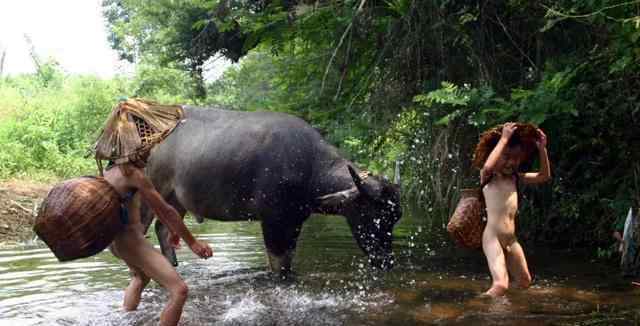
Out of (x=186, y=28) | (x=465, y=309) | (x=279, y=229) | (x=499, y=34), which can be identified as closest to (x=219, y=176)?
(x=279, y=229)

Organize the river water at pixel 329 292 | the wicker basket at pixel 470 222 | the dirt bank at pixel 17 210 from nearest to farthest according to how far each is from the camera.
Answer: the river water at pixel 329 292
the wicker basket at pixel 470 222
the dirt bank at pixel 17 210

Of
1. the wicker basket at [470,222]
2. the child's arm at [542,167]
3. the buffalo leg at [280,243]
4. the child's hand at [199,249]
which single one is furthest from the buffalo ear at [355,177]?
the child's hand at [199,249]

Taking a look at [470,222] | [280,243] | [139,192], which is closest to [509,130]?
[470,222]

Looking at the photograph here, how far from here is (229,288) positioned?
22.9 ft

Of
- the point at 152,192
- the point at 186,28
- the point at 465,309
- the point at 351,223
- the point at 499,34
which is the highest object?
the point at 186,28

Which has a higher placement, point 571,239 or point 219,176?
point 219,176

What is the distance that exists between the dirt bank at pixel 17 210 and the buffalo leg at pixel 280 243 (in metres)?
4.48

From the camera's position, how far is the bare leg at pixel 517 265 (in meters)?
6.08

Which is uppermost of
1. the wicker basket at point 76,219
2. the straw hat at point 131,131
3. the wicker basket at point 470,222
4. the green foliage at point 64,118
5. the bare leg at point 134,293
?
the green foliage at point 64,118

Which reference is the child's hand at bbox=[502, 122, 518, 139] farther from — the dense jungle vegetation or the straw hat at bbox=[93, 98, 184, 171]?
the straw hat at bbox=[93, 98, 184, 171]

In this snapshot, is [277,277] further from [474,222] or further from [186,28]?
[186,28]

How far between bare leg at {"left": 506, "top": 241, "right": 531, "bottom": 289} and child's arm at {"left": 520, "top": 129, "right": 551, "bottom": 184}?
582mm

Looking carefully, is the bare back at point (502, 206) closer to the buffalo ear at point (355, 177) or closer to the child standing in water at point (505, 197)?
the child standing in water at point (505, 197)

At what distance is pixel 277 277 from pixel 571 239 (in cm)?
382
